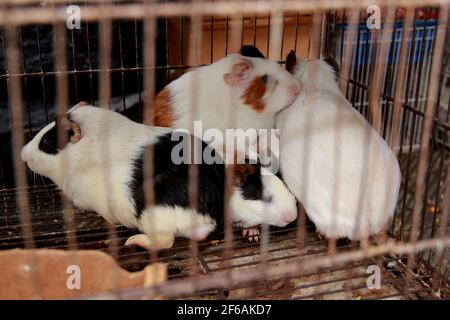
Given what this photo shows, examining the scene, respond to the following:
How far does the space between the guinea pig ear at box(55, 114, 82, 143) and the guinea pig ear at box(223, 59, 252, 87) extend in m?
0.48

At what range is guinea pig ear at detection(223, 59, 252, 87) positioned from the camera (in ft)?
5.42

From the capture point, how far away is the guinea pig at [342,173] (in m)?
1.37

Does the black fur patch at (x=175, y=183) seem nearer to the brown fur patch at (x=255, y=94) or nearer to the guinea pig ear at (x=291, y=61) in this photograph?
the brown fur patch at (x=255, y=94)

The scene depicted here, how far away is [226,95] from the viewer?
168 cm

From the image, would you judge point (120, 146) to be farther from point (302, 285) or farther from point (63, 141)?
point (302, 285)

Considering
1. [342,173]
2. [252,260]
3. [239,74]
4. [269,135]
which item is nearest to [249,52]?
[239,74]

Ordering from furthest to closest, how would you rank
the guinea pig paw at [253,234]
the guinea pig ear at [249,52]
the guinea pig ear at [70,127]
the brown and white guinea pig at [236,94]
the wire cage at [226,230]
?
the guinea pig ear at [249,52] → the brown and white guinea pig at [236,94] → the guinea pig paw at [253,234] → the guinea pig ear at [70,127] → the wire cage at [226,230]

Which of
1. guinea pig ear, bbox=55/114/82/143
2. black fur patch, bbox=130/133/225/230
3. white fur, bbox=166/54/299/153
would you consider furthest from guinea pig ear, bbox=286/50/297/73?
guinea pig ear, bbox=55/114/82/143

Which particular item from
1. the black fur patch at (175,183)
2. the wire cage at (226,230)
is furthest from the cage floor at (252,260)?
the black fur patch at (175,183)

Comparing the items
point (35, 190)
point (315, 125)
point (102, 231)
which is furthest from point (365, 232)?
point (35, 190)

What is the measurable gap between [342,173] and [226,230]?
329mm

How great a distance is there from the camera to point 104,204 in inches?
55.6

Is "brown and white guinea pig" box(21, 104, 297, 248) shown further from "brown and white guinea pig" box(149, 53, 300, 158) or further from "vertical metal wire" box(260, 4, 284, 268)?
"brown and white guinea pig" box(149, 53, 300, 158)

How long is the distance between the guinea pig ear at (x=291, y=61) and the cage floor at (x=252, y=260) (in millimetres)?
559
